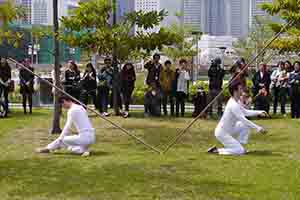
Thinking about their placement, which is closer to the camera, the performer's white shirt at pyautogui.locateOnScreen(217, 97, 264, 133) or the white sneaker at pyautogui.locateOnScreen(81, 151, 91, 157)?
the white sneaker at pyautogui.locateOnScreen(81, 151, 91, 157)

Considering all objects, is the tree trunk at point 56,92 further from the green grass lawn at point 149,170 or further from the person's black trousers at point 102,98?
the person's black trousers at point 102,98

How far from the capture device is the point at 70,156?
32.2ft

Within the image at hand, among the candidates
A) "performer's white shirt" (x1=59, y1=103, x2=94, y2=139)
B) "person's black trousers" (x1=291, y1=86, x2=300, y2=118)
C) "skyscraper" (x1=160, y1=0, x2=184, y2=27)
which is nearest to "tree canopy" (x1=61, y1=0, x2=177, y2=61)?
"person's black trousers" (x1=291, y1=86, x2=300, y2=118)

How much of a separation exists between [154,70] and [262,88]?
3.19 m

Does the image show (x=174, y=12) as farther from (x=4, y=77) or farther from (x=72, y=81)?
(x=4, y=77)

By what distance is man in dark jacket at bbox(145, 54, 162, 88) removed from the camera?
54.8 feet

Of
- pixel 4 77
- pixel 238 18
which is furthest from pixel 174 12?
pixel 4 77

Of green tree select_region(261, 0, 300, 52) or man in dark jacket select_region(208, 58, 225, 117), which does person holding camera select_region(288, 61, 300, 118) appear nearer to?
green tree select_region(261, 0, 300, 52)

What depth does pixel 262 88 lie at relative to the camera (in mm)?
16859

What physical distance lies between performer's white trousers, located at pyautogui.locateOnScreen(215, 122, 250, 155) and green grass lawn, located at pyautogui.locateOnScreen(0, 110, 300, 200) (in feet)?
0.82

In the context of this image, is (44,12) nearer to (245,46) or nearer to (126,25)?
(126,25)

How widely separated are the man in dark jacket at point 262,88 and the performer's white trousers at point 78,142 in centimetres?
788

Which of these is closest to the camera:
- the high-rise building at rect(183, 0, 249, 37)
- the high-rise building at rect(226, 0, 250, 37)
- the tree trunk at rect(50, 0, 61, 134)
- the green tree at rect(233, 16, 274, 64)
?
the tree trunk at rect(50, 0, 61, 134)

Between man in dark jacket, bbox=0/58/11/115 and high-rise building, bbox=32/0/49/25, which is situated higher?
high-rise building, bbox=32/0/49/25
